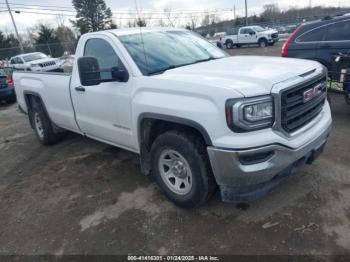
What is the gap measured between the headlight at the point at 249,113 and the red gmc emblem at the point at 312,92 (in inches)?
22.7

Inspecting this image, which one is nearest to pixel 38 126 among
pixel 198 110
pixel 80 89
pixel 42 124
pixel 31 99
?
pixel 42 124

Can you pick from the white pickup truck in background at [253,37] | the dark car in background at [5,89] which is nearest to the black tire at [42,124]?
the dark car in background at [5,89]

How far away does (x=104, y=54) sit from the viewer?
420cm

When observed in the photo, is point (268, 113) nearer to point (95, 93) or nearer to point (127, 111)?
point (127, 111)

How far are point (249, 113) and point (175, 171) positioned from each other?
44.8 inches

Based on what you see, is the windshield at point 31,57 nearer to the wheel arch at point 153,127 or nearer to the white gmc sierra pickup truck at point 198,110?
the white gmc sierra pickup truck at point 198,110

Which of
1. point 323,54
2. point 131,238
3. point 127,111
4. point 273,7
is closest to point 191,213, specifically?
point 131,238

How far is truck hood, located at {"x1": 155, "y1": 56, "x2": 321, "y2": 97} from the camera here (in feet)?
9.32

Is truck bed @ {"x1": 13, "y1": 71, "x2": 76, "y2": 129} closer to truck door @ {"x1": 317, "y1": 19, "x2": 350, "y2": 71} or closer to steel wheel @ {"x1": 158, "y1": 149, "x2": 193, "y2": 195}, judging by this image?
steel wheel @ {"x1": 158, "y1": 149, "x2": 193, "y2": 195}

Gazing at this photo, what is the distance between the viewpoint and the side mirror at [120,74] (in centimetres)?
371

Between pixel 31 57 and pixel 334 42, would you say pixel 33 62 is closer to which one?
pixel 31 57

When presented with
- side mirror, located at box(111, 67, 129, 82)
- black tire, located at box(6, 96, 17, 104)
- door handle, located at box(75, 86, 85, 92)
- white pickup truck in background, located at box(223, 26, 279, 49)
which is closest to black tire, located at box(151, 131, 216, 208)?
side mirror, located at box(111, 67, 129, 82)

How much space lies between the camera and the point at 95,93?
4.28m

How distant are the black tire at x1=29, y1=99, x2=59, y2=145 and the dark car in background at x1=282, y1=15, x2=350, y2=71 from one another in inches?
218
